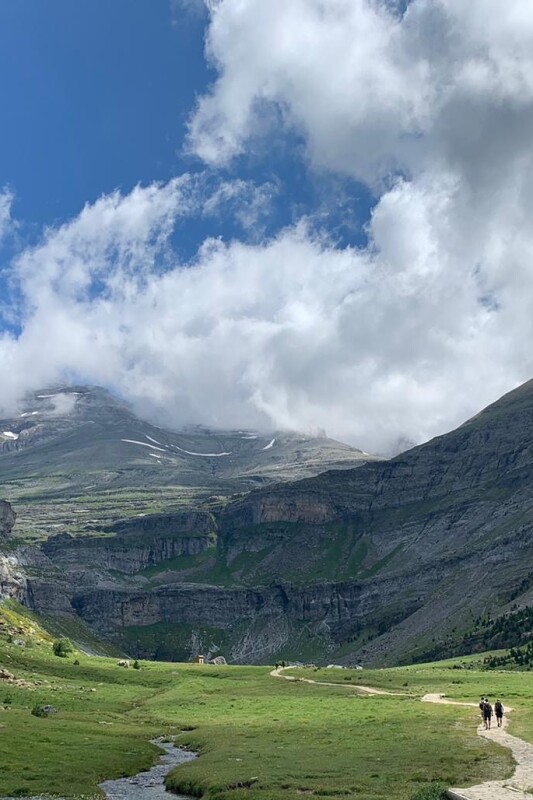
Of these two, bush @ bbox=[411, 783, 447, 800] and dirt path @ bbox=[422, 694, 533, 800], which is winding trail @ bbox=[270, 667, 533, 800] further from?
bush @ bbox=[411, 783, 447, 800]

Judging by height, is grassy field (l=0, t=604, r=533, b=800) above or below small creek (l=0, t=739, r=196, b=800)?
above

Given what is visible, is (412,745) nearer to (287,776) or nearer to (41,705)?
(287,776)

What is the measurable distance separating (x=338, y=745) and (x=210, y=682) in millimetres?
84772

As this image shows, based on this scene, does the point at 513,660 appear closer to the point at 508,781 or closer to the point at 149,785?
the point at 149,785

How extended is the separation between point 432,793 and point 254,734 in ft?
124

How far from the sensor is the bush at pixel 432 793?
4222cm

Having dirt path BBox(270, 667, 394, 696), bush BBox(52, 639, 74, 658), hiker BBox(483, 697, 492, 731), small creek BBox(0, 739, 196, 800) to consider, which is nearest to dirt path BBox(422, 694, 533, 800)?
hiker BBox(483, 697, 492, 731)

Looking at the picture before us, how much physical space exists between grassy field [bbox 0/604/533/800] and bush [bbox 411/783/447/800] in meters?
0.69

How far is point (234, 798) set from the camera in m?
49.2

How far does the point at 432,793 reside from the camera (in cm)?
4303

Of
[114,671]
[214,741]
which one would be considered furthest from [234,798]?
[114,671]

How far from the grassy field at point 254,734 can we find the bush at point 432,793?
27.2 inches

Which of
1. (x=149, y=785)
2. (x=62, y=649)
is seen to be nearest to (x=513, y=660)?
(x=62, y=649)

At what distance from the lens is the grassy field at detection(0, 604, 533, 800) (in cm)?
5212
